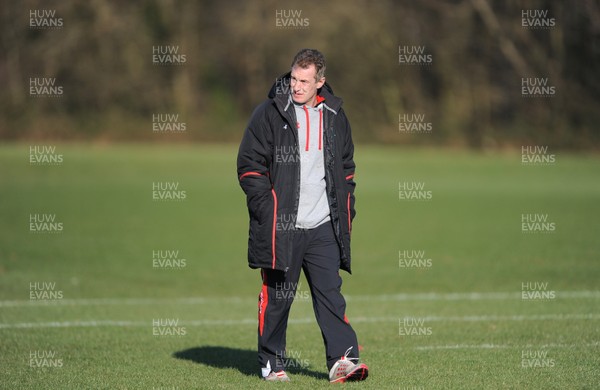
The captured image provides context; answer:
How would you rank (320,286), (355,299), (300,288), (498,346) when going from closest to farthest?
1. (320,286)
2. (498,346)
3. (355,299)
4. (300,288)

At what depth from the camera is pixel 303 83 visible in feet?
24.2

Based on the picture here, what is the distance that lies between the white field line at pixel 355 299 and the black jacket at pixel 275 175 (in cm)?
659

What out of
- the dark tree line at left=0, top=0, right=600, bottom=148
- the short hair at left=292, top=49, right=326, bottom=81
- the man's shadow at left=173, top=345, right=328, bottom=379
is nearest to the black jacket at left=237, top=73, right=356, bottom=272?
the short hair at left=292, top=49, right=326, bottom=81

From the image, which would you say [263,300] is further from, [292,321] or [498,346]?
[292,321]

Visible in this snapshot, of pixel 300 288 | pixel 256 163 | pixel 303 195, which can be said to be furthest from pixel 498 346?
pixel 300 288

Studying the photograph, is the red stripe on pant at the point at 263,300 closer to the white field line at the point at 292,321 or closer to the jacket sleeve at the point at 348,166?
the jacket sleeve at the point at 348,166

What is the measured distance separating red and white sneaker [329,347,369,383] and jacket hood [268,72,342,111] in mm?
1931

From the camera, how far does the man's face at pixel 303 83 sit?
7352 millimetres

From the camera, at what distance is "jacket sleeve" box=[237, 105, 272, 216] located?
24.3ft

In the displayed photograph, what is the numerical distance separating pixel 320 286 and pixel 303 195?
2.43 ft

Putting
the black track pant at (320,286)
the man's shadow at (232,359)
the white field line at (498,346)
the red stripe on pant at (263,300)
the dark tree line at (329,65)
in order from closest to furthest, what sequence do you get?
the black track pant at (320,286) < the red stripe on pant at (263,300) < the man's shadow at (232,359) < the white field line at (498,346) < the dark tree line at (329,65)

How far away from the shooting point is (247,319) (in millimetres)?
11961

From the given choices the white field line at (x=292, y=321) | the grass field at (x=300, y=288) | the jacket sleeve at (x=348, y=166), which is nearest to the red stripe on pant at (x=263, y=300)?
the grass field at (x=300, y=288)

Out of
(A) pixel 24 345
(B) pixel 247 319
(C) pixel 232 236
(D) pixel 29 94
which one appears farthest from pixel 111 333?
(D) pixel 29 94
